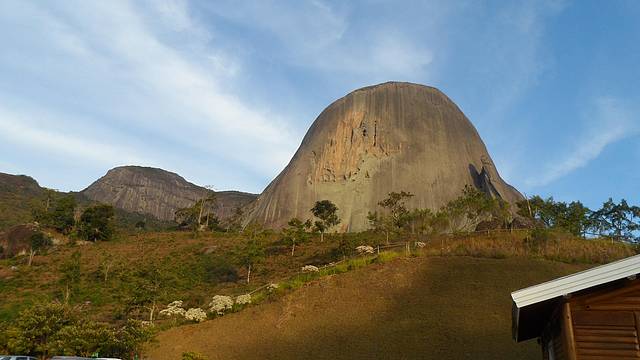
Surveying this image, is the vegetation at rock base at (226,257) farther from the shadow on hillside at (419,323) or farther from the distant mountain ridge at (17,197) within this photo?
the distant mountain ridge at (17,197)

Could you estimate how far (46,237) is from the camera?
53812mm

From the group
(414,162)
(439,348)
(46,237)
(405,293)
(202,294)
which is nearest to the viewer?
(439,348)

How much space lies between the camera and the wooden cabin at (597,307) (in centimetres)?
768

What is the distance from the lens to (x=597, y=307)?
314 inches

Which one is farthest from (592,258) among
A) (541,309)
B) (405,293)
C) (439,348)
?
(541,309)

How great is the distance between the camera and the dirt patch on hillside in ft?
57.6

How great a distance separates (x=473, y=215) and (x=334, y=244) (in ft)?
41.7

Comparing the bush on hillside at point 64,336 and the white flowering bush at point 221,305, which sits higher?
the white flowering bush at point 221,305

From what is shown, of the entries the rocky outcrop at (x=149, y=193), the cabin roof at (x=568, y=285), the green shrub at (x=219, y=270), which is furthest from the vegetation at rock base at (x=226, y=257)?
the rocky outcrop at (x=149, y=193)

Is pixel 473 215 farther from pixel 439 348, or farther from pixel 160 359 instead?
pixel 160 359

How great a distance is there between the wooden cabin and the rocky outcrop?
6153 inches

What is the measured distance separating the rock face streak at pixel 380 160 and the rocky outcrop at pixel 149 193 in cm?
8332

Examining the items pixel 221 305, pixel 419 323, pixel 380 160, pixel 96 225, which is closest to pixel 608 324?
pixel 419 323

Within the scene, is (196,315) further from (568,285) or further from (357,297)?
(568,285)
